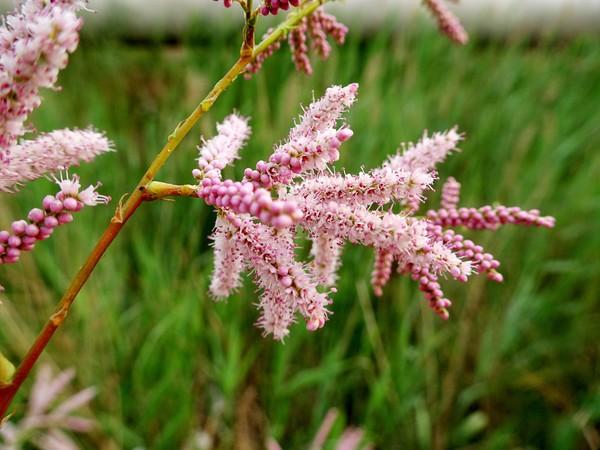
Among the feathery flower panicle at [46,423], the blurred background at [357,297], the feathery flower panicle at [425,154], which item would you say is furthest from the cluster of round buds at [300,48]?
the blurred background at [357,297]

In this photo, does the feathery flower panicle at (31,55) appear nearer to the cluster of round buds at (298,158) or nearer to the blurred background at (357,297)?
the cluster of round buds at (298,158)

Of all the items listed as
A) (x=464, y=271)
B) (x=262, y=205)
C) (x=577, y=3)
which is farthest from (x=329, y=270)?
(x=577, y=3)

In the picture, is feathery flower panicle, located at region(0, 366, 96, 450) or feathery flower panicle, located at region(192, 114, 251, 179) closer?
feathery flower panicle, located at region(192, 114, 251, 179)

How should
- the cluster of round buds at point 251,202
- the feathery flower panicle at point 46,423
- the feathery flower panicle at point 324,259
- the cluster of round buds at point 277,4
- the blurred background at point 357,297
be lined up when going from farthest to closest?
the blurred background at point 357,297 → the feathery flower panicle at point 46,423 → the feathery flower panicle at point 324,259 → the cluster of round buds at point 277,4 → the cluster of round buds at point 251,202

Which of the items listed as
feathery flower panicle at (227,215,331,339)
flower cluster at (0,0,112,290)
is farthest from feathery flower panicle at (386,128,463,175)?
flower cluster at (0,0,112,290)

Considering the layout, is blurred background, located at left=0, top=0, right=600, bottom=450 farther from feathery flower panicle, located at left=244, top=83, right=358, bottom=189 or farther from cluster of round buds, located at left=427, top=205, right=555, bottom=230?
feathery flower panicle, located at left=244, top=83, right=358, bottom=189

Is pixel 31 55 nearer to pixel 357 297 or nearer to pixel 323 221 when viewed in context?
pixel 323 221
